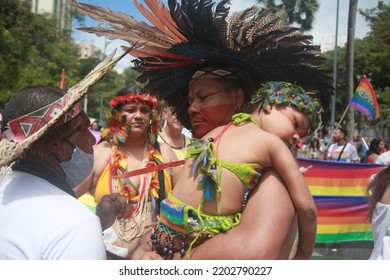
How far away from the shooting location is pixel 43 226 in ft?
4.65

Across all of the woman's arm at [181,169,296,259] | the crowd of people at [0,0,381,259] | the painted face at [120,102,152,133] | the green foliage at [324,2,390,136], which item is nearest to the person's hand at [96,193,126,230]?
the crowd of people at [0,0,381,259]

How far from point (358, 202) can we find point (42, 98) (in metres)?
4.78

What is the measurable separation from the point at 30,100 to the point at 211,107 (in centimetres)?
81

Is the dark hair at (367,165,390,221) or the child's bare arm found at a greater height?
the child's bare arm

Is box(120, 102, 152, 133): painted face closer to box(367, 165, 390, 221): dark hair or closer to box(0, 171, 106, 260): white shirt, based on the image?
box(367, 165, 390, 221): dark hair

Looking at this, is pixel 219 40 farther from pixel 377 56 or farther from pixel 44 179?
pixel 377 56

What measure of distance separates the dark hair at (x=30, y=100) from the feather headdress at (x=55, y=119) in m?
0.06

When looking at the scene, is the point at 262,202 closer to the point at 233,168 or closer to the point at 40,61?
the point at 233,168

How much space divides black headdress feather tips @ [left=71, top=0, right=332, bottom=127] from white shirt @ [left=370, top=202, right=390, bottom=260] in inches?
32.4

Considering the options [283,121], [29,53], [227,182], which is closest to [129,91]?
[283,121]

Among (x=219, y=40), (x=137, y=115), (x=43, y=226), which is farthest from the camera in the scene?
(x=137, y=115)

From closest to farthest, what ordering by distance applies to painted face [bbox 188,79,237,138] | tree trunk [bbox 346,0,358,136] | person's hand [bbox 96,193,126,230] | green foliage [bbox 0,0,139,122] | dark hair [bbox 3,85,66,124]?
dark hair [bbox 3,85,66,124] < painted face [bbox 188,79,237,138] < person's hand [bbox 96,193,126,230] < tree trunk [bbox 346,0,358,136] < green foliage [bbox 0,0,139,122]

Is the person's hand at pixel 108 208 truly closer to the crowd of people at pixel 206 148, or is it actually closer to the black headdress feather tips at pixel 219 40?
the crowd of people at pixel 206 148

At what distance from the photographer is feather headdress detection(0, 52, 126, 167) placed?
1466 mm
